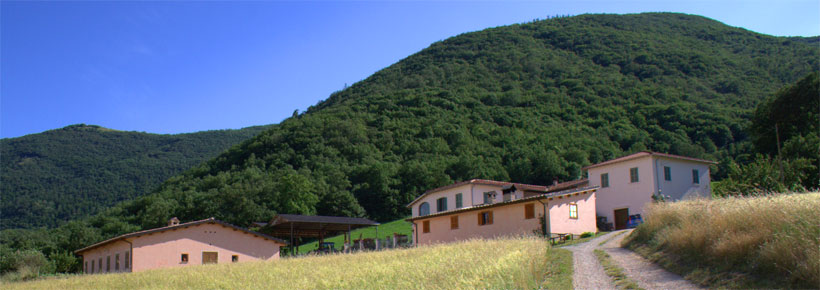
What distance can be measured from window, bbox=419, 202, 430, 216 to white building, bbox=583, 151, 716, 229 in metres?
13.5

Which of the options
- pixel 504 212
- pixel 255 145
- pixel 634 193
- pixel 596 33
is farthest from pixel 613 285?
pixel 596 33

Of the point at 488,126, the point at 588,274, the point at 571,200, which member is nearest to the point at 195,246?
the point at 571,200

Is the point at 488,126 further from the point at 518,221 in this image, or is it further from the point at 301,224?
the point at 518,221

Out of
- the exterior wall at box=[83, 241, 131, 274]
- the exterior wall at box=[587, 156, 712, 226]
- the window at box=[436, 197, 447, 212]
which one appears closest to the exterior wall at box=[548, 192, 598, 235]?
the exterior wall at box=[587, 156, 712, 226]

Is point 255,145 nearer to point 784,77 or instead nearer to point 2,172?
point 2,172

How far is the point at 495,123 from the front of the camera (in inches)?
3969

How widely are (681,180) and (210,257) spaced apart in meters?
30.5

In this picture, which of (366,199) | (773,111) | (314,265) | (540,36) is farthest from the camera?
(540,36)

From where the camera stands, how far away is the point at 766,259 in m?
10.7

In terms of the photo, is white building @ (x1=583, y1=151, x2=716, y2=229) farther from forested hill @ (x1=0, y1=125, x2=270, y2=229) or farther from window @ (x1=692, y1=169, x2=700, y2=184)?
forested hill @ (x1=0, y1=125, x2=270, y2=229)

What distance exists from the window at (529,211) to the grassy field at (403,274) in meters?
10.1

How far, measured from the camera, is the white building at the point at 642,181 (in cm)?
3794

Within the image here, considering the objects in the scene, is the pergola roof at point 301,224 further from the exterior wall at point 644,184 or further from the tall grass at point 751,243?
the tall grass at point 751,243

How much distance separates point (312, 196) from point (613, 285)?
197 ft
